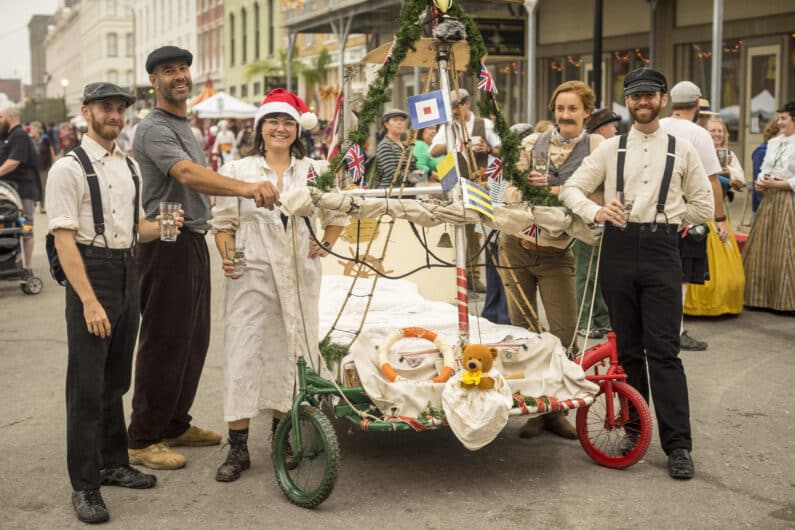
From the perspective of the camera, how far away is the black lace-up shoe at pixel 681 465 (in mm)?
5461

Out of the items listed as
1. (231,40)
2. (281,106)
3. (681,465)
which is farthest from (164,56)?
(231,40)

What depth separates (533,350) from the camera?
559 centimetres

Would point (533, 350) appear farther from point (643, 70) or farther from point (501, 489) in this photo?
point (643, 70)

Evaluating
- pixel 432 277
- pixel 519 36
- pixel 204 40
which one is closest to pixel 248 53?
pixel 204 40

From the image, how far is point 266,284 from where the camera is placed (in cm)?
559

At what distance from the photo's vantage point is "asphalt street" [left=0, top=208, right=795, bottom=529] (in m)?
4.95

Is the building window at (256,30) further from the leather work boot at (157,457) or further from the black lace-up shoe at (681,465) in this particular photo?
the black lace-up shoe at (681,465)

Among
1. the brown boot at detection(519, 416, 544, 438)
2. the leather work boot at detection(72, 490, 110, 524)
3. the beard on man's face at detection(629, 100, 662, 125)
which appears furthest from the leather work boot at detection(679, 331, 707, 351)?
the leather work boot at detection(72, 490, 110, 524)

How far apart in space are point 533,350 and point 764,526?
4.68 ft

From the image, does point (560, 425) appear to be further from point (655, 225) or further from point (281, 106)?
point (281, 106)

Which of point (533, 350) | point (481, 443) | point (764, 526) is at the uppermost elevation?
point (533, 350)

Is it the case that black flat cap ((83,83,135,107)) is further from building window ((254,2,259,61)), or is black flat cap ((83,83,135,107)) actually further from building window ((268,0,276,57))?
building window ((254,2,259,61))

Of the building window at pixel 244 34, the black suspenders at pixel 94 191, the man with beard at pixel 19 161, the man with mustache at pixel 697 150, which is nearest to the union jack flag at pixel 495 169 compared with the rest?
the man with mustache at pixel 697 150

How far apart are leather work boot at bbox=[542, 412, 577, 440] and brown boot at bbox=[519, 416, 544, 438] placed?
6 cm
